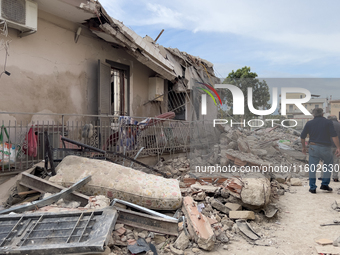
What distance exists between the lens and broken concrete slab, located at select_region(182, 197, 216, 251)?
314cm

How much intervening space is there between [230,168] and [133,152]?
9.04 feet

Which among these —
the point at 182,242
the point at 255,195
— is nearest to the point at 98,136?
the point at 182,242

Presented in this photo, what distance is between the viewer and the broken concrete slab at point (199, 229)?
3.14 meters

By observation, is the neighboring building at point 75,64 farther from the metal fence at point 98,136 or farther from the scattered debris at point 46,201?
the scattered debris at point 46,201

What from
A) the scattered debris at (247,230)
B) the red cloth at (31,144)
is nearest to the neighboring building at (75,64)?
the red cloth at (31,144)

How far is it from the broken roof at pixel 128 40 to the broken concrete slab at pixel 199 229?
18.4ft

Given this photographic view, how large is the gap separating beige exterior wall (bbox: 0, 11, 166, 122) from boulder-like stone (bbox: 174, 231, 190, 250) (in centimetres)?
500

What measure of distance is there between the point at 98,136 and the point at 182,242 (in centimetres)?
400

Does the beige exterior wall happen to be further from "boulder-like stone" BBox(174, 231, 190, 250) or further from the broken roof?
"boulder-like stone" BBox(174, 231, 190, 250)

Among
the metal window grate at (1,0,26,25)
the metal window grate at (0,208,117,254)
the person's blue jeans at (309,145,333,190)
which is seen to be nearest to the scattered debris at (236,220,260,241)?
the metal window grate at (0,208,117,254)

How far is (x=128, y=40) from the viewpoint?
760cm

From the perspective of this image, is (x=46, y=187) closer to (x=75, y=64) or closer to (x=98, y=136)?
(x=98, y=136)

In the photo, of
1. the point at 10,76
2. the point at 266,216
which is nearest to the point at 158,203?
the point at 266,216

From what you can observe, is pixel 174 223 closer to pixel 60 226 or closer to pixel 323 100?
pixel 60 226
